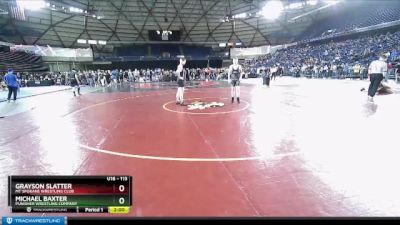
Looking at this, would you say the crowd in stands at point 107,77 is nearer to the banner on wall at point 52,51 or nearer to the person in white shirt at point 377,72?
the banner on wall at point 52,51

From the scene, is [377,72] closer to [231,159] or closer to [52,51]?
[231,159]

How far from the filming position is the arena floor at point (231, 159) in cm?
327

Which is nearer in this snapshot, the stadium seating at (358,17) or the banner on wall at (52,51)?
the stadium seating at (358,17)

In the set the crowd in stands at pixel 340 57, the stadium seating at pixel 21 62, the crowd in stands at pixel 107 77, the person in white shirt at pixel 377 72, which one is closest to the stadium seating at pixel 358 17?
the crowd in stands at pixel 340 57

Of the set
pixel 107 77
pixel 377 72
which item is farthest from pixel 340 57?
pixel 107 77

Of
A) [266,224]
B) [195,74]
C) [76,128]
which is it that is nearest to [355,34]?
[195,74]

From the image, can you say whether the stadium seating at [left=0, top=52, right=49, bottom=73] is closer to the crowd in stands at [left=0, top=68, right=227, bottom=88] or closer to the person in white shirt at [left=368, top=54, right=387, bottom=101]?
the crowd in stands at [left=0, top=68, right=227, bottom=88]

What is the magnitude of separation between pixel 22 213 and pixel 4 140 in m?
4.81
